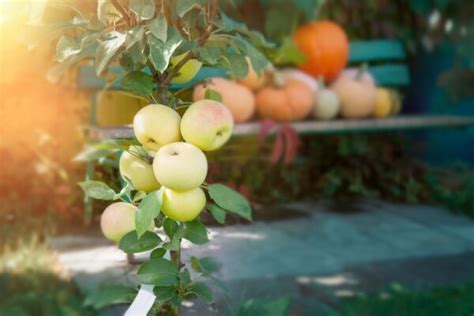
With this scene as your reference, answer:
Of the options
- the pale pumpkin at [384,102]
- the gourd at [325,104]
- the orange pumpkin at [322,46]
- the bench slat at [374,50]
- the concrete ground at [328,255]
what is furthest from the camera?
the bench slat at [374,50]

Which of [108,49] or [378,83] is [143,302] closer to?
[108,49]

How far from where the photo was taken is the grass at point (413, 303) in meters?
2.18

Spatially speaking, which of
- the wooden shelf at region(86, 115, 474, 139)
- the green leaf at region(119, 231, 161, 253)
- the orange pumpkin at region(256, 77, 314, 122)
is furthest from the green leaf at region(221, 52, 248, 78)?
the orange pumpkin at region(256, 77, 314, 122)

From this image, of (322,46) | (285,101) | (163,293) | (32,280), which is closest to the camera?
(163,293)

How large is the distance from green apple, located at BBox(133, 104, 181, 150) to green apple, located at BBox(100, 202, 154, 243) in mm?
134

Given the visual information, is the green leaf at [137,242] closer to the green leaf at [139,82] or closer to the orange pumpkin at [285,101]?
the green leaf at [139,82]

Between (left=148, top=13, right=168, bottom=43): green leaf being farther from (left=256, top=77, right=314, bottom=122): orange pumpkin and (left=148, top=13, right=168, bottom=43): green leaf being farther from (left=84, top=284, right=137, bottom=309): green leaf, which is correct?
(left=256, top=77, right=314, bottom=122): orange pumpkin

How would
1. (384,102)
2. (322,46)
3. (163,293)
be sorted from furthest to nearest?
(384,102) → (322,46) → (163,293)

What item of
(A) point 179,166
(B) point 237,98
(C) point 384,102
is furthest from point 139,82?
(C) point 384,102

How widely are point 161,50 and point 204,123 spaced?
0.14 meters

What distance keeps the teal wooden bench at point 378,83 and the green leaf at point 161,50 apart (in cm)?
135

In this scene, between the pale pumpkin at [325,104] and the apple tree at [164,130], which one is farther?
the pale pumpkin at [325,104]

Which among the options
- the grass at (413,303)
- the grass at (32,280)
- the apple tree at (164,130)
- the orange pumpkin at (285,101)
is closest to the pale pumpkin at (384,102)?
the orange pumpkin at (285,101)

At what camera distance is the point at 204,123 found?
1.21 meters
